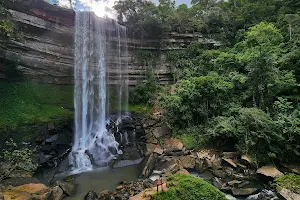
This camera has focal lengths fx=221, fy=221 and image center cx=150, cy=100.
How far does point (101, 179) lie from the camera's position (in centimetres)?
1137

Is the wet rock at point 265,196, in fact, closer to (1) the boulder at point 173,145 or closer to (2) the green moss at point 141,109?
(1) the boulder at point 173,145

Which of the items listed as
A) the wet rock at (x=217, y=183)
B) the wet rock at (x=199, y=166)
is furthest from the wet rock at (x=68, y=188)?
the wet rock at (x=217, y=183)

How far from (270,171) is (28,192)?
1040 cm

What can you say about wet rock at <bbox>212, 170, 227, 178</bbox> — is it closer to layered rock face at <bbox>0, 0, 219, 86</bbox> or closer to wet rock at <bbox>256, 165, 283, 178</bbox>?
wet rock at <bbox>256, 165, 283, 178</bbox>

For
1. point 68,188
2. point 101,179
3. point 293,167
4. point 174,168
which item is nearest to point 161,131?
point 174,168

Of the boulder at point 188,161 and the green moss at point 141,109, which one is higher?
the green moss at point 141,109

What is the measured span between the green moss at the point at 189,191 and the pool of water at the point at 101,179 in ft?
14.8

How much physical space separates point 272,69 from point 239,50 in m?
6.59

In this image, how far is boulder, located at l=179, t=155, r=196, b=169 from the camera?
475 inches

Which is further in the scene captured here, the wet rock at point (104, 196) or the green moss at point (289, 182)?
the wet rock at point (104, 196)

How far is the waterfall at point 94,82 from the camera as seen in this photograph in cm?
1552

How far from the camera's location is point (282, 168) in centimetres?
1096

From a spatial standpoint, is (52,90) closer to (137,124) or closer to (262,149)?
(137,124)

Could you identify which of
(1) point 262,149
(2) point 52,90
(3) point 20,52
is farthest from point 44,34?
(1) point 262,149
